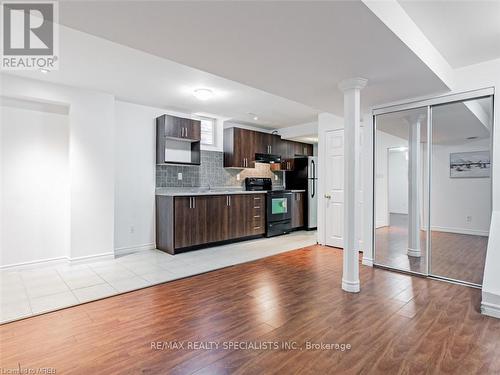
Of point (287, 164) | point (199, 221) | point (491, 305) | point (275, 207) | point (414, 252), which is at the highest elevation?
point (287, 164)

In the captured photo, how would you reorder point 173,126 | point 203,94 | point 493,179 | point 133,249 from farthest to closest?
1. point 173,126
2. point 133,249
3. point 203,94
4. point 493,179

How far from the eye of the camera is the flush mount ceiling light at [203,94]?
3962 millimetres

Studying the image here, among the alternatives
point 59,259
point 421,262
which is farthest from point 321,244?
point 59,259

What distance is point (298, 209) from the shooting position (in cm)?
644

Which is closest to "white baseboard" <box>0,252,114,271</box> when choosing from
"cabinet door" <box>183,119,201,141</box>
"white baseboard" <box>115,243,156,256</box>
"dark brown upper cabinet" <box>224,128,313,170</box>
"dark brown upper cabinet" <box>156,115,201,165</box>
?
"white baseboard" <box>115,243,156,256</box>

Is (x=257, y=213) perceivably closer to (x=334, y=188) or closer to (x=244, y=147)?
(x=244, y=147)

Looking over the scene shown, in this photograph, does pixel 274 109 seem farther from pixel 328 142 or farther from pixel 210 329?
pixel 210 329

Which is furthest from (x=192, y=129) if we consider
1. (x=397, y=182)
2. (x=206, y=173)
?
(x=397, y=182)

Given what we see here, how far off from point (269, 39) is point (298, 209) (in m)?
4.81

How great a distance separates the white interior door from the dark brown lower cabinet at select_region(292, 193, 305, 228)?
1.30 meters

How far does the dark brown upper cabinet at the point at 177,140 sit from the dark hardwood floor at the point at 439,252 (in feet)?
11.3

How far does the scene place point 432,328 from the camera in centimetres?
215

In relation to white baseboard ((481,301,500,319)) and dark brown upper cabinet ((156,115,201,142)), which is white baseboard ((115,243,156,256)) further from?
white baseboard ((481,301,500,319))

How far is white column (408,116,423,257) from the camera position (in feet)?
11.6
